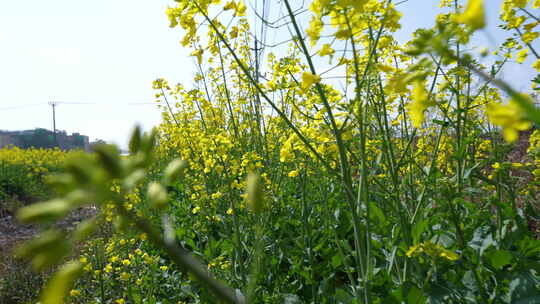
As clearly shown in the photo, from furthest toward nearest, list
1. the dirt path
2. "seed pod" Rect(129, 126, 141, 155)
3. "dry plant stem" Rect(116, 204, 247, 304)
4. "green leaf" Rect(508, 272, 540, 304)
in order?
1. the dirt path
2. "green leaf" Rect(508, 272, 540, 304)
3. "seed pod" Rect(129, 126, 141, 155)
4. "dry plant stem" Rect(116, 204, 247, 304)

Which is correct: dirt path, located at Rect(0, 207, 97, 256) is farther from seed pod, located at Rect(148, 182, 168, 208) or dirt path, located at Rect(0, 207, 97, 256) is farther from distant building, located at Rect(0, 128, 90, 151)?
distant building, located at Rect(0, 128, 90, 151)

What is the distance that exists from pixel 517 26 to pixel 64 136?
137 feet

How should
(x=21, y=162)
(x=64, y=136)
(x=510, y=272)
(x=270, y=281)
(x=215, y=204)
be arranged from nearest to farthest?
(x=510, y=272)
(x=270, y=281)
(x=215, y=204)
(x=21, y=162)
(x=64, y=136)

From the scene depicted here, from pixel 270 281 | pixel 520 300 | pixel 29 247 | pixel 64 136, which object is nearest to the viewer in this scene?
pixel 29 247

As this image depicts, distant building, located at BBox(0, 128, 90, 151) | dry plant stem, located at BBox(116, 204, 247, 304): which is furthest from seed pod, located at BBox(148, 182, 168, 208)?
distant building, located at BBox(0, 128, 90, 151)

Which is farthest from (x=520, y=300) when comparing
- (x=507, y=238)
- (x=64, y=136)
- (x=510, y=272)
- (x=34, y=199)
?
(x=64, y=136)

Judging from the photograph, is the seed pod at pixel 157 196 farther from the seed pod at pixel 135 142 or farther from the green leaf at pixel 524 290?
the green leaf at pixel 524 290

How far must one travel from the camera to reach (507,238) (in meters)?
2.20

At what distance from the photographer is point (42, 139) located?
32.9m

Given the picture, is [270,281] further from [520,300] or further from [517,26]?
[517,26]

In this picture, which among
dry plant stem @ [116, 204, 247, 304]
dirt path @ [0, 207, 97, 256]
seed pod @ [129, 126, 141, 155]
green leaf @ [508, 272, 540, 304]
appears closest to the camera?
dry plant stem @ [116, 204, 247, 304]

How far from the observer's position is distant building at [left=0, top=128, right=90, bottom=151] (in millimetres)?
32781

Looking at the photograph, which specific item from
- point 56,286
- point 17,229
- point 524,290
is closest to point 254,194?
point 56,286

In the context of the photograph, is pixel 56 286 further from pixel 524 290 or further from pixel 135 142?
pixel 524 290
